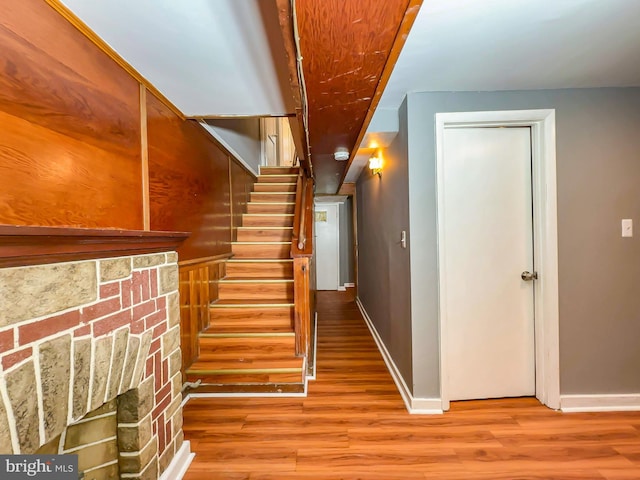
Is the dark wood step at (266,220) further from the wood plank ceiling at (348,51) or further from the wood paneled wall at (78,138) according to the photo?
the wood plank ceiling at (348,51)

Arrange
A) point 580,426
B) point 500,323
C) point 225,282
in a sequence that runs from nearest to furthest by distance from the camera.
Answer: point 580,426 < point 500,323 < point 225,282

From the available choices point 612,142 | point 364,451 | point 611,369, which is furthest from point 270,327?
point 612,142

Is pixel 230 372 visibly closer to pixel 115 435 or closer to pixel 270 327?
pixel 270 327

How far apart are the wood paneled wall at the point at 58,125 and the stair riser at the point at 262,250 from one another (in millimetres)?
1859

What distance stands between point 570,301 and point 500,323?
46 cm

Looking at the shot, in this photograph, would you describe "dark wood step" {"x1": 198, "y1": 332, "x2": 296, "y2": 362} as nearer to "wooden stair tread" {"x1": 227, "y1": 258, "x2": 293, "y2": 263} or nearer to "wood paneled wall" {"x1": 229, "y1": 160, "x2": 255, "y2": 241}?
"wooden stair tread" {"x1": 227, "y1": 258, "x2": 293, "y2": 263}

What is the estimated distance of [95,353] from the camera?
0.96 meters

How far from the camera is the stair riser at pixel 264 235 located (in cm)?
332

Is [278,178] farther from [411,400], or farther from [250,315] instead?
[411,400]

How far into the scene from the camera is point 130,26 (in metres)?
1.08

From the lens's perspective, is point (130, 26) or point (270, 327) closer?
point (130, 26)

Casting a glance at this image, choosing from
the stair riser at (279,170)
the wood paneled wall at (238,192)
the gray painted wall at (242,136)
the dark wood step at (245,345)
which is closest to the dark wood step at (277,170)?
the stair riser at (279,170)

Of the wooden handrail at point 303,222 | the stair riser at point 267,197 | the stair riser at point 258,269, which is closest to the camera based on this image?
the wooden handrail at point 303,222

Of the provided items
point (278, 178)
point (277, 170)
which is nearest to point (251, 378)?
point (278, 178)
